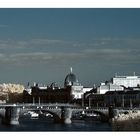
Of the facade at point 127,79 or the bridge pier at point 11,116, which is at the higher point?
the facade at point 127,79

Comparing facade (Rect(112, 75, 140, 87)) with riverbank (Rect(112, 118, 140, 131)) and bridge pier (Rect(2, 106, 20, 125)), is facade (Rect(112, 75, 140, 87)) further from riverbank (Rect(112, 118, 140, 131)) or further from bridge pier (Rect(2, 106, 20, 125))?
riverbank (Rect(112, 118, 140, 131))

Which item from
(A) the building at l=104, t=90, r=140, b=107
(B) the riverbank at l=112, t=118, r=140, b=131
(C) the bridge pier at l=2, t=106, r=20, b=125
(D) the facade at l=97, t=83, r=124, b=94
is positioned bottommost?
(B) the riverbank at l=112, t=118, r=140, b=131

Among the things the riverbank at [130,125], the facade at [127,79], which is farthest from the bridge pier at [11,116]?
the riverbank at [130,125]

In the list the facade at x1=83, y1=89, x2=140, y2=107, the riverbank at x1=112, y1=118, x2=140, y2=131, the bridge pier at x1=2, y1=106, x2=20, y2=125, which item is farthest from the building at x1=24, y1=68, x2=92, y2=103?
the riverbank at x1=112, y1=118, x2=140, y2=131

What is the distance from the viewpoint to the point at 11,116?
902 inches

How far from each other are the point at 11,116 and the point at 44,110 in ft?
8.30

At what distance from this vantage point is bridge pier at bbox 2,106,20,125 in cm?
2251

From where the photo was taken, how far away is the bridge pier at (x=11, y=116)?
22506 millimetres

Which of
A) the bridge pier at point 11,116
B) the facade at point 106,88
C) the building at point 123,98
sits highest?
the facade at point 106,88

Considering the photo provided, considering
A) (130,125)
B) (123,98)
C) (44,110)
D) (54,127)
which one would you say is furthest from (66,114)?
(130,125)

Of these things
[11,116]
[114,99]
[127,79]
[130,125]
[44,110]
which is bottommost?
[130,125]

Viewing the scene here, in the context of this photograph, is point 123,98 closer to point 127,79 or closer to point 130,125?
point 127,79

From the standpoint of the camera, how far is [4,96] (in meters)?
22.9

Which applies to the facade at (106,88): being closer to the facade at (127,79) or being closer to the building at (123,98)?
the building at (123,98)
